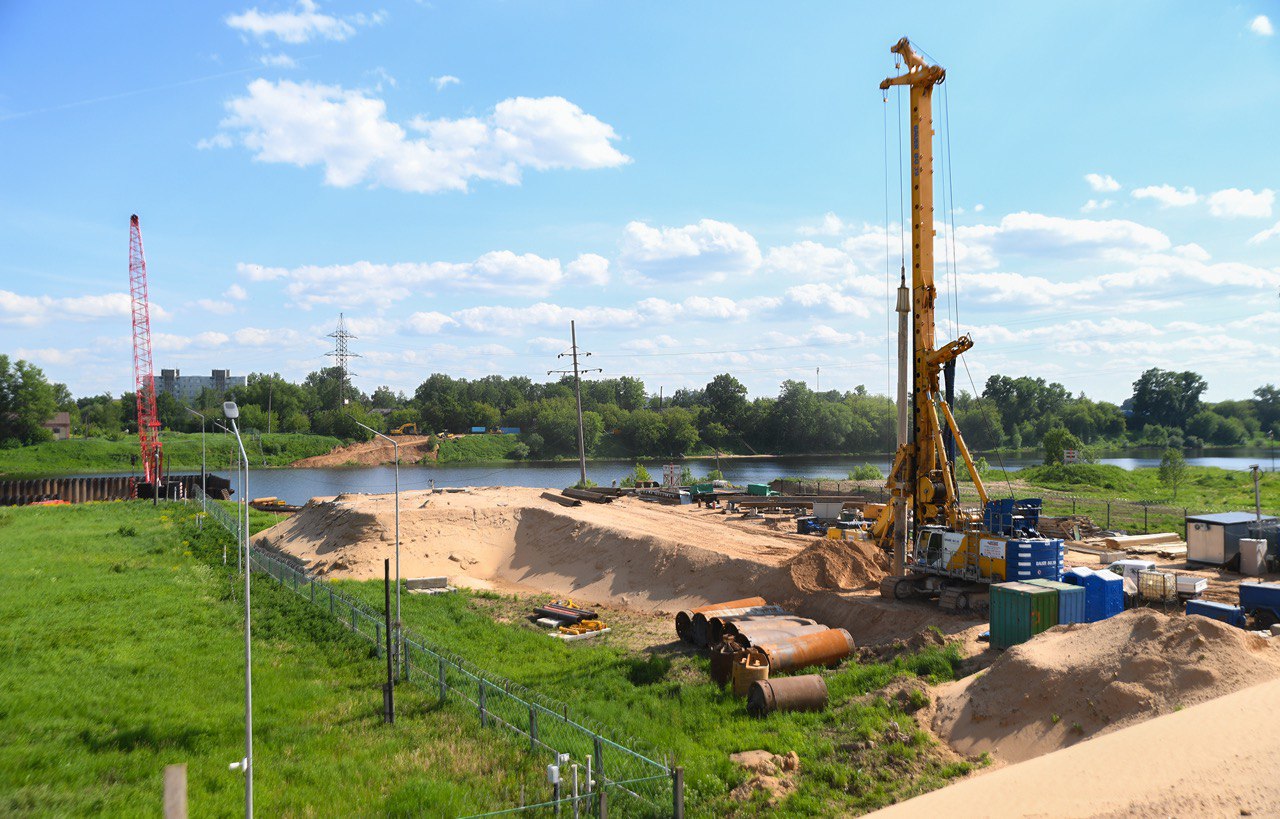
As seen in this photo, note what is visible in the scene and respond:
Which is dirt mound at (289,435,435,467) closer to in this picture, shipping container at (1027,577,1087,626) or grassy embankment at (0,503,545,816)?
grassy embankment at (0,503,545,816)

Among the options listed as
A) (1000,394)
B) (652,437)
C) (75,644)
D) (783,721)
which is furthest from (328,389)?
(783,721)

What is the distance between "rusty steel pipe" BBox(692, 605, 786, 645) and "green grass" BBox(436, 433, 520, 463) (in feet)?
374

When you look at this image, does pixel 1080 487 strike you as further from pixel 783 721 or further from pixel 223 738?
pixel 223 738

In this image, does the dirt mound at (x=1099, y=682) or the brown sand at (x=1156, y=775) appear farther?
the dirt mound at (x=1099, y=682)

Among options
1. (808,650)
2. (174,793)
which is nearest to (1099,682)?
(808,650)

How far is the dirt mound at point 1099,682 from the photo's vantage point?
52.0 feet

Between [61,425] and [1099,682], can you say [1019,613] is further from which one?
[61,425]

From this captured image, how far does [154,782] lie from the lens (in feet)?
50.0

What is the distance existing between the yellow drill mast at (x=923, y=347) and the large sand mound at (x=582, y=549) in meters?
3.77

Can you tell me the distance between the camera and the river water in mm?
95062

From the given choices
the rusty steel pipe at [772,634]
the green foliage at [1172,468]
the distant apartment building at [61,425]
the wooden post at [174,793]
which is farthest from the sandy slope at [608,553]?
the distant apartment building at [61,425]

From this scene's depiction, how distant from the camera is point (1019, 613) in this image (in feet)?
68.3

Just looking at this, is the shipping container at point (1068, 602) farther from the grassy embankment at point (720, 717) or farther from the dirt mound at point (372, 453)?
the dirt mound at point (372, 453)

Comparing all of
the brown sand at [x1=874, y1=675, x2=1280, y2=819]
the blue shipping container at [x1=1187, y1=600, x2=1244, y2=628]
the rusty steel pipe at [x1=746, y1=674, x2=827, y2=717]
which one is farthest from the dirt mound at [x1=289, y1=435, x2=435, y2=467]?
the brown sand at [x1=874, y1=675, x2=1280, y2=819]
